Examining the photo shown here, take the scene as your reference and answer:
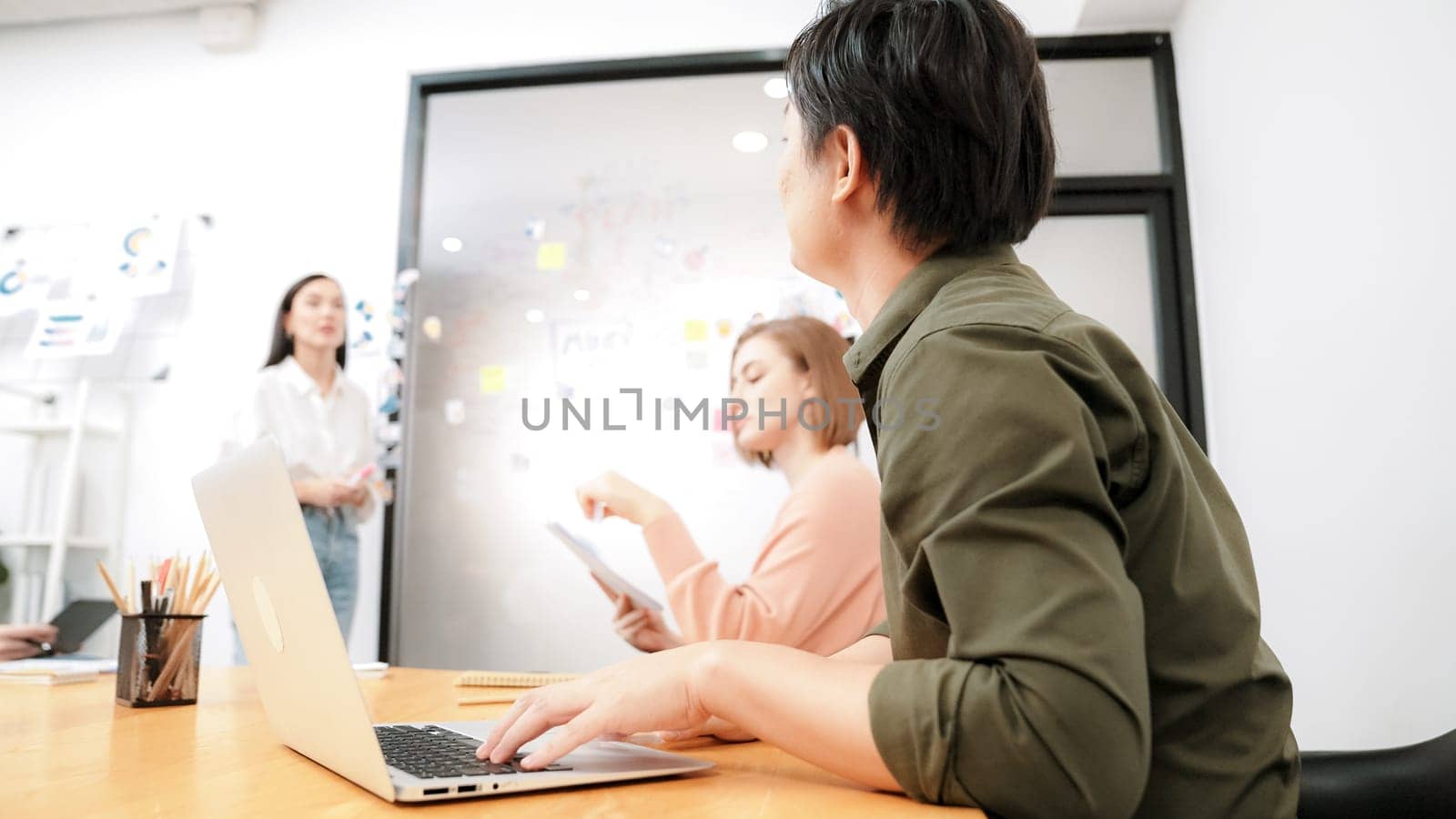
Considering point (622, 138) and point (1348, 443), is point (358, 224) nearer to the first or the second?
point (622, 138)

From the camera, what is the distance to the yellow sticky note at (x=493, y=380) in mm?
2955

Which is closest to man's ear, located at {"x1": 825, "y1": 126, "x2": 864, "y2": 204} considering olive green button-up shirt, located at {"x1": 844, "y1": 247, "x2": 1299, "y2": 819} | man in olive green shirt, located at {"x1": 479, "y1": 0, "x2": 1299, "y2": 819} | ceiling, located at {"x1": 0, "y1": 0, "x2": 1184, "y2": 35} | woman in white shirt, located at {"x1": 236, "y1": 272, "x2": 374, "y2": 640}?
man in olive green shirt, located at {"x1": 479, "y1": 0, "x2": 1299, "y2": 819}

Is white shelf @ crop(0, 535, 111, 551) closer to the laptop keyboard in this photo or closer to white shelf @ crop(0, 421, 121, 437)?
white shelf @ crop(0, 421, 121, 437)

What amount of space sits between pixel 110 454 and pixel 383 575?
1.07 metres

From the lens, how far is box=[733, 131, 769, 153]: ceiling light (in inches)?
117

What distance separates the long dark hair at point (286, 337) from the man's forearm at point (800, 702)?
2663mm

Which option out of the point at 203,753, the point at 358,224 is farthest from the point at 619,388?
the point at 203,753

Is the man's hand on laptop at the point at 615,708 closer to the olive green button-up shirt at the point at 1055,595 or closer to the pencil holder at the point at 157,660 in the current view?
the olive green button-up shirt at the point at 1055,595

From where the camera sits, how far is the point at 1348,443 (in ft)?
5.85

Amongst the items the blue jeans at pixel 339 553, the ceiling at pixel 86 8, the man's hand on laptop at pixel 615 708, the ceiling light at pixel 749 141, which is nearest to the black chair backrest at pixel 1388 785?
the man's hand on laptop at pixel 615 708

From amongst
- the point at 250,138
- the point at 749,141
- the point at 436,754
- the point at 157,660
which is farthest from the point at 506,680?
the point at 250,138

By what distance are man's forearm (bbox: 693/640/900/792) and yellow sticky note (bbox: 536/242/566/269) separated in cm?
245

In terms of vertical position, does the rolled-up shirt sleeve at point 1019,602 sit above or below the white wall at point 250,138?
below

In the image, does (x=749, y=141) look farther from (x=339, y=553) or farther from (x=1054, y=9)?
(x=339, y=553)
